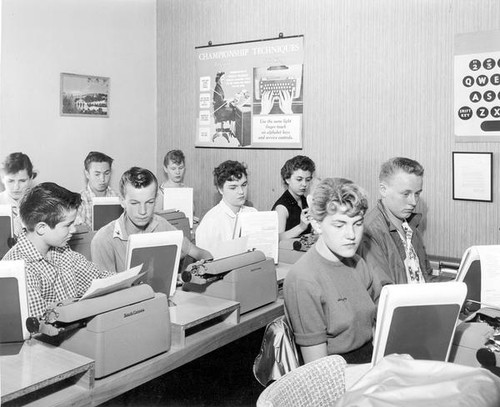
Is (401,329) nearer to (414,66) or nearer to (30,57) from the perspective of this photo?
(414,66)

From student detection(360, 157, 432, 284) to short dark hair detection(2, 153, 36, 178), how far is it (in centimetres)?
253

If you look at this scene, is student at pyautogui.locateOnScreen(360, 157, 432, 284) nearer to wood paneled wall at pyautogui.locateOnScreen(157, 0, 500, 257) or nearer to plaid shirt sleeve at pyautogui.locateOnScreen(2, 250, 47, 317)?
wood paneled wall at pyautogui.locateOnScreen(157, 0, 500, 257)

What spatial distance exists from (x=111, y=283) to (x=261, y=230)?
1200 millimetres

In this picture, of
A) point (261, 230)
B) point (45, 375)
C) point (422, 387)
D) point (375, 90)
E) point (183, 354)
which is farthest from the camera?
point (375, 90)

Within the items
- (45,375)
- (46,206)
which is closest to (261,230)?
(46,206)

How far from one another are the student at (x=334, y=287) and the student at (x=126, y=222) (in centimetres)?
91

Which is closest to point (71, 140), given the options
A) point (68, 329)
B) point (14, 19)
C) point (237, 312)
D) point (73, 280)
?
point (14, 19)

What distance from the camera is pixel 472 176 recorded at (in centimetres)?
333

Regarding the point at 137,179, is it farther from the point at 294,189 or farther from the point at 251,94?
the point at 251,94

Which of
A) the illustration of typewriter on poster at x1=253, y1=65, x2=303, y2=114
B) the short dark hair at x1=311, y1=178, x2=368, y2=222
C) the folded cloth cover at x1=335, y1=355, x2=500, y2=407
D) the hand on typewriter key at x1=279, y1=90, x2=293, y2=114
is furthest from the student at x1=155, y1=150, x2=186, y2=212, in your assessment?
the folded cloth cover at x1=335, y1=355, x2=500, y2=407

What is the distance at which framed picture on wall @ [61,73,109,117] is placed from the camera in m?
4.34

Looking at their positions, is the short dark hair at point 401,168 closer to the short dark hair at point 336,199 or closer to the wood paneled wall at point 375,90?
the short dark hair at point 336,199

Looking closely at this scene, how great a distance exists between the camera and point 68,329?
5.44ft

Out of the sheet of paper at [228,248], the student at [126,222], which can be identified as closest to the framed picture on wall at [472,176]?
the sheet of paper at [228,248]
